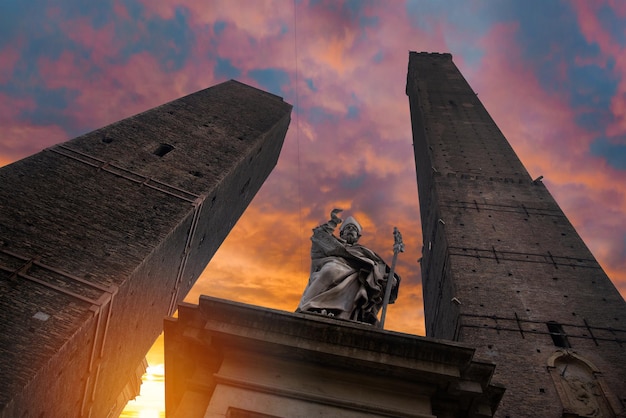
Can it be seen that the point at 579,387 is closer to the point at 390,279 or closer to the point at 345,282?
the point at 390,279

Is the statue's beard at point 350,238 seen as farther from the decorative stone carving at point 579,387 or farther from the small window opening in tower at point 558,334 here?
the small window opening in tower at point 558,334

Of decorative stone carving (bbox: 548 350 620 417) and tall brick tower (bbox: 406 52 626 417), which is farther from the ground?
tall brick tower (bbox: 406 52 626 417)

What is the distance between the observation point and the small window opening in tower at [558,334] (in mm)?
11344

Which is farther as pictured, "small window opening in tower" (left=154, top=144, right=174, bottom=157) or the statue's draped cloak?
"small window opening in tower" (left=154, top=144, right=174, bottom=157)

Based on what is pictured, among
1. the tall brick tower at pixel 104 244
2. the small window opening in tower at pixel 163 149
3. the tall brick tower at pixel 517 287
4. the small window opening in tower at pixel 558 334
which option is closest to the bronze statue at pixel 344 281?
the tall brick tower at pixel 104 244

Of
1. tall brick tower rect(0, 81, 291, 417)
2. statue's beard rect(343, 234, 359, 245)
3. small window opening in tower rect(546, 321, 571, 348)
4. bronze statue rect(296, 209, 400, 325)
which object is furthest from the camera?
small window opening in tower rect(546, 321, 571, 348)

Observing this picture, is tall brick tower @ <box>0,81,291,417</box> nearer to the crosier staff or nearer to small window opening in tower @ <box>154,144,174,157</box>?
small window opening in tower @ <box>154,144,174,157</box>

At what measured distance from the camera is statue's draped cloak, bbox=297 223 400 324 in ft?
17.1

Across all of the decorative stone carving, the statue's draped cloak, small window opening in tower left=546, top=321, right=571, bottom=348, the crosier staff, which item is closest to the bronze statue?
the statue's draped cloak

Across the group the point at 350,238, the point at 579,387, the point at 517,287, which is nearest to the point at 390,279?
the point at 350,238

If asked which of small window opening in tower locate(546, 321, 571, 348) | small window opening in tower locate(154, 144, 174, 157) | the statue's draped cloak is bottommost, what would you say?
the statue's draped cloak

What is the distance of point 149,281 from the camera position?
39.5ft

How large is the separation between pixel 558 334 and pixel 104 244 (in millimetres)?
11144

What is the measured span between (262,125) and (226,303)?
17348 millimetres
